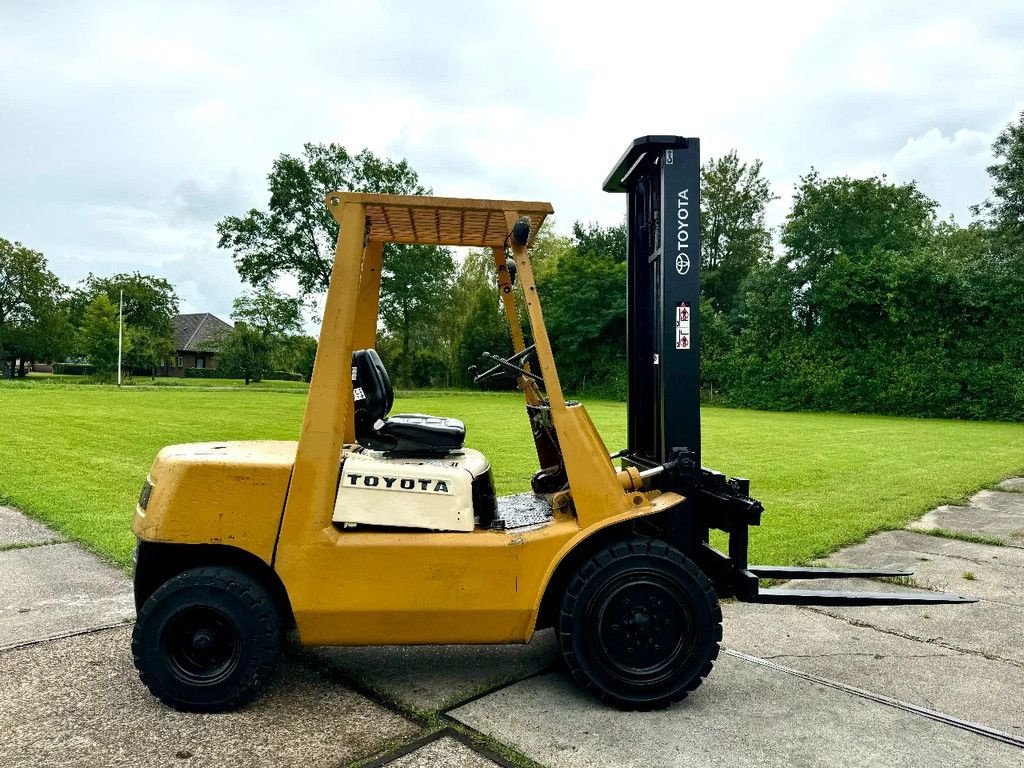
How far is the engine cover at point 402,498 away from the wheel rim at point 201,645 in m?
0.77

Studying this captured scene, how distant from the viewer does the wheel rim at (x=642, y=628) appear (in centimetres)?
366

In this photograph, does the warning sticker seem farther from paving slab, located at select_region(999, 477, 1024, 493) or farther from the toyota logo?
paving slab, located at select_region(999, 477, 1024, 493)

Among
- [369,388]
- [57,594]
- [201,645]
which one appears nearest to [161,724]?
[201,645]

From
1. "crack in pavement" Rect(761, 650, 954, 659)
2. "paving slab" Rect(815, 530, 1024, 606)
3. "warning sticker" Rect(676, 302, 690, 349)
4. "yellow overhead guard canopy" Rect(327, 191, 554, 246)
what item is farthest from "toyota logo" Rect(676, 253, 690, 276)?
"paving slab" Rect(815, 530, 1024, 606)

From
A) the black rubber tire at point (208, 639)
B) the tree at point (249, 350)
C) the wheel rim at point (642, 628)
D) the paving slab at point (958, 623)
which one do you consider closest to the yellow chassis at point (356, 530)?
the black rubber tire at point (208, 639)

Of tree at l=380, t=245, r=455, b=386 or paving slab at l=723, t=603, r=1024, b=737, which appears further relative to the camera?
tree at l=380, t=245, r=455, b=386

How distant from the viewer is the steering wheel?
382 cm

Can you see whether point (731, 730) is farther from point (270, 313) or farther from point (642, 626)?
point (270, 313)

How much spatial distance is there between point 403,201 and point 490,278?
4648cm

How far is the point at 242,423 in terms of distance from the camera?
20703 millimetres

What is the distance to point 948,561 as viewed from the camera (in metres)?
6.95

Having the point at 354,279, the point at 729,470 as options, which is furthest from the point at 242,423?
the point at 354,279

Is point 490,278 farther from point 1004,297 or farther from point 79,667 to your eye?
point 79,667

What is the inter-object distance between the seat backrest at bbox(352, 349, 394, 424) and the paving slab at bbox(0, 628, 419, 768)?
142 cm
